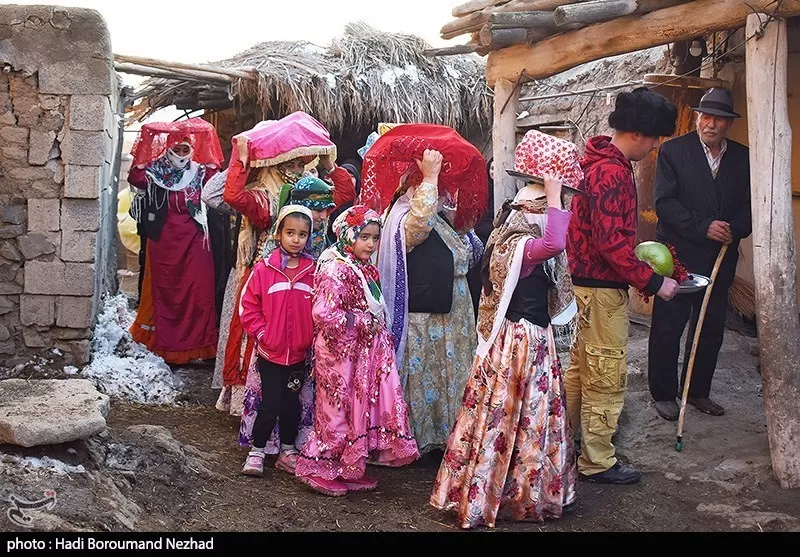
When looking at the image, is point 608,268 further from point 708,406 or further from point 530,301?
point 708,406

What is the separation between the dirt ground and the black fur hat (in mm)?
1861

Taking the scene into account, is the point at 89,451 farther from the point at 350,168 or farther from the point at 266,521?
the point at 350,168

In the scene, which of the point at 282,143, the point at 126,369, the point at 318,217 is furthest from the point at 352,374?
the point at 126,369

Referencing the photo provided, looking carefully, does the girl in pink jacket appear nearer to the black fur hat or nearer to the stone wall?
the black fur hat

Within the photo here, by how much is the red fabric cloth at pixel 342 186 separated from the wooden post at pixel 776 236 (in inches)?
105

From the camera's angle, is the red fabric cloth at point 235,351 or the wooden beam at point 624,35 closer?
the wooden beam at point 624,35

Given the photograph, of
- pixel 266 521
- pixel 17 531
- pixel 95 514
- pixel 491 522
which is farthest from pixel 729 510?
pixel 17 531

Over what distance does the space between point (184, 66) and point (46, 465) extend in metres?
5.79

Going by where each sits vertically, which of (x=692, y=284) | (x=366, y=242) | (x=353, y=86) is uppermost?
(x=353, y=86)

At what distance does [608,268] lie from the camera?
190 inches

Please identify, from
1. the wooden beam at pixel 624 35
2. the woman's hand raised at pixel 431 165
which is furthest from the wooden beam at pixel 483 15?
the woman's hand raised at pixel 431 165

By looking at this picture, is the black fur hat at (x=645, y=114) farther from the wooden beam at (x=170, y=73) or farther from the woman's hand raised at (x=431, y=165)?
the wooden beam at (x=170, y=73)

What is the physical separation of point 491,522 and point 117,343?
407 centimetres

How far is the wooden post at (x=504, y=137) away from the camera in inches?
270
